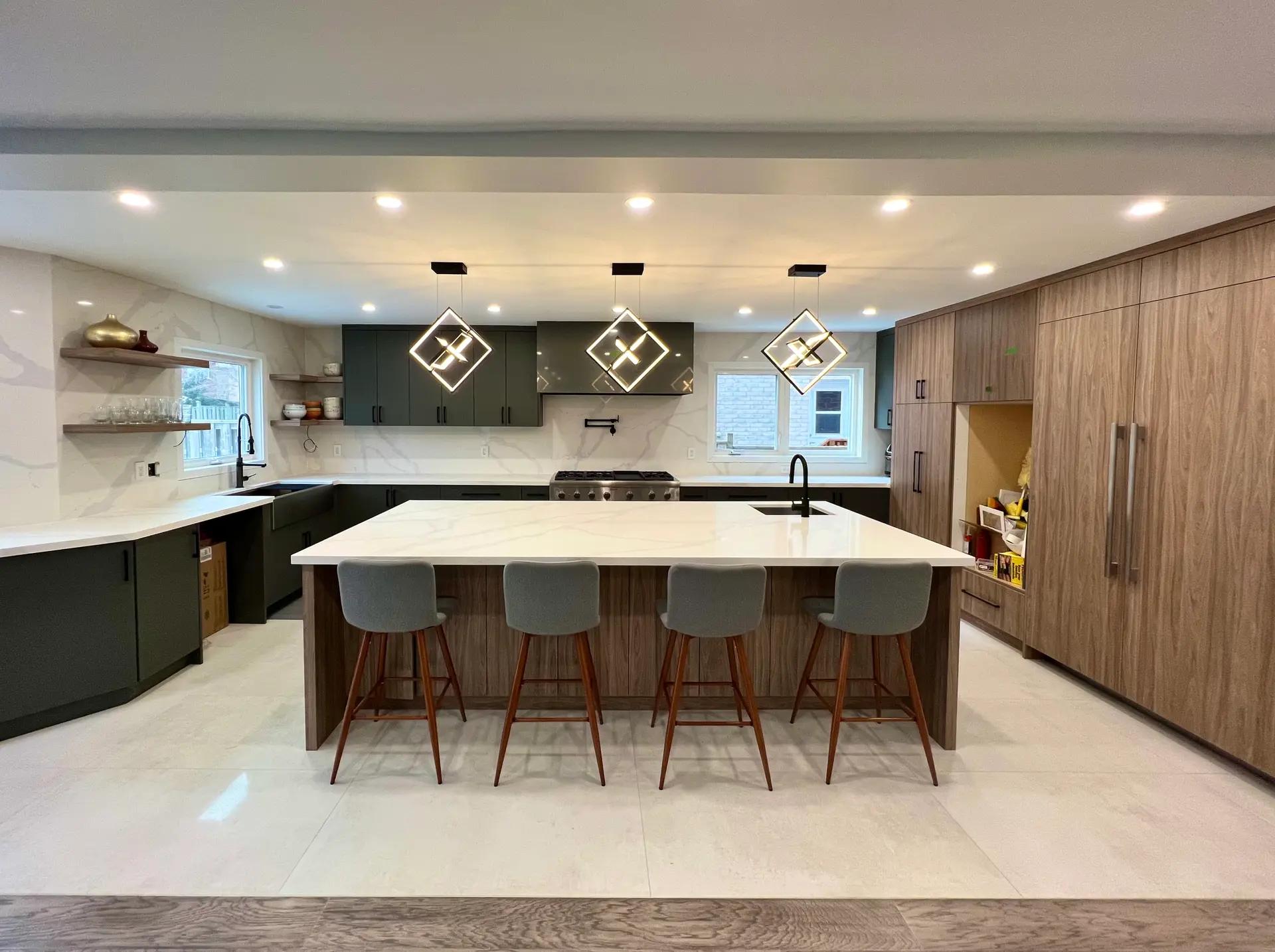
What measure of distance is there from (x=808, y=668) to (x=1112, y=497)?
1.87 m

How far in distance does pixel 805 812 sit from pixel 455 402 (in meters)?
4.71

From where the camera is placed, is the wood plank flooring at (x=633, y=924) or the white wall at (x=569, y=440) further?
the white wall at (x=569, y=440)

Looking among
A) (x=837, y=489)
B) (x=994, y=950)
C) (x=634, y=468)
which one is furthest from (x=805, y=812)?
(x=634, y=468)

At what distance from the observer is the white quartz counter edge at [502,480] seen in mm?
5711

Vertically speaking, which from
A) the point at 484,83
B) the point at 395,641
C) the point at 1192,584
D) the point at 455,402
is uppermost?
the point at 484,83

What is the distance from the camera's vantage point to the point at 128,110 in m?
1.92

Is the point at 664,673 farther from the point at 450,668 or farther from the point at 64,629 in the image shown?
the point at 64,629

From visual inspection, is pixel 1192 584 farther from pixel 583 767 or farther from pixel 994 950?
pixel 583 767

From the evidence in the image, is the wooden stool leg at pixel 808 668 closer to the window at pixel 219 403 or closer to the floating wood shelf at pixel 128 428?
the floating wood shelf at pixel 128 428

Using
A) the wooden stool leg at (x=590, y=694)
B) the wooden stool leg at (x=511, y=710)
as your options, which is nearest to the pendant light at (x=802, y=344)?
the wooden stool leg at (x=590, y=694)

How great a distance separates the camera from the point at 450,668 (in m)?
2.85

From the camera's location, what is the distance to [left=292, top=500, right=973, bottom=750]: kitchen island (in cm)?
273

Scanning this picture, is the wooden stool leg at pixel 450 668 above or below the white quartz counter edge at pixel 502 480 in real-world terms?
below

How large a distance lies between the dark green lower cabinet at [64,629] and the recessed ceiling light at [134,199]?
1.60 meters
